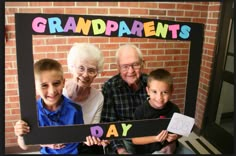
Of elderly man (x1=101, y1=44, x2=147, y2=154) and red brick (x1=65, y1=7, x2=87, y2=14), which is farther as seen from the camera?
red brick (x1=65, y1=7, x2=87, y2=14)

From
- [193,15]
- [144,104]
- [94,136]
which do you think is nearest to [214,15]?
[193,15]

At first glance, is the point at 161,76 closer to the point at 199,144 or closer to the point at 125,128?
the point at 125,128

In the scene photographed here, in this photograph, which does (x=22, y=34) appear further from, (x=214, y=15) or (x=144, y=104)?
(x=214, y=15)

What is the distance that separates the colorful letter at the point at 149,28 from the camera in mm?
773

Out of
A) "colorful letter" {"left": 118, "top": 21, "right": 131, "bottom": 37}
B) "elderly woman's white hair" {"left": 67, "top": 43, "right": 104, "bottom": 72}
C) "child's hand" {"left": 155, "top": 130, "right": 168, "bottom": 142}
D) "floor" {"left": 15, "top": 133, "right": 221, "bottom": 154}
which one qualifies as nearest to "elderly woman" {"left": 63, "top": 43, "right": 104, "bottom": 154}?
"elderly woman's white hair" {"left": 67, "top": 43, "right": 104, "bottom": 72}

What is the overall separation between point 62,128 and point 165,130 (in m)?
0.42

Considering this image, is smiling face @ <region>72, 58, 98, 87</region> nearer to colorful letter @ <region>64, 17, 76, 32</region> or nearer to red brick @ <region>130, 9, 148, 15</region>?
colorful letter @ <region>64, 17, 76, 32</region>

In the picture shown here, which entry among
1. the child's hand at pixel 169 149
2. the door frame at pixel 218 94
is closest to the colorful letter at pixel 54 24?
the child's hand at pixel 169 149

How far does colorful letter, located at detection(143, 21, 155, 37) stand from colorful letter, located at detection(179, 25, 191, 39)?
11cm

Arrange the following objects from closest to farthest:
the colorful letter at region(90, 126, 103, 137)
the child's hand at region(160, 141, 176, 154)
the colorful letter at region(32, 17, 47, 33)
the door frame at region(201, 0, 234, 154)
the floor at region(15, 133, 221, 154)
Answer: the colorful letter at region(32, 17, 47, 33), the colorful letter at region(90, 126, 103, 137), the child's hand at region(160, 141, 176, 154), the door frame at region(201, 0, 234, 154), the floor at region(15, 133, 221, 154)

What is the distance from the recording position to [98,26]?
0.75 meters

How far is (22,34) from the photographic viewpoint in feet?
2.33

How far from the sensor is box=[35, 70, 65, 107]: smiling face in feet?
2.46

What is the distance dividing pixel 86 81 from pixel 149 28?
32cm
